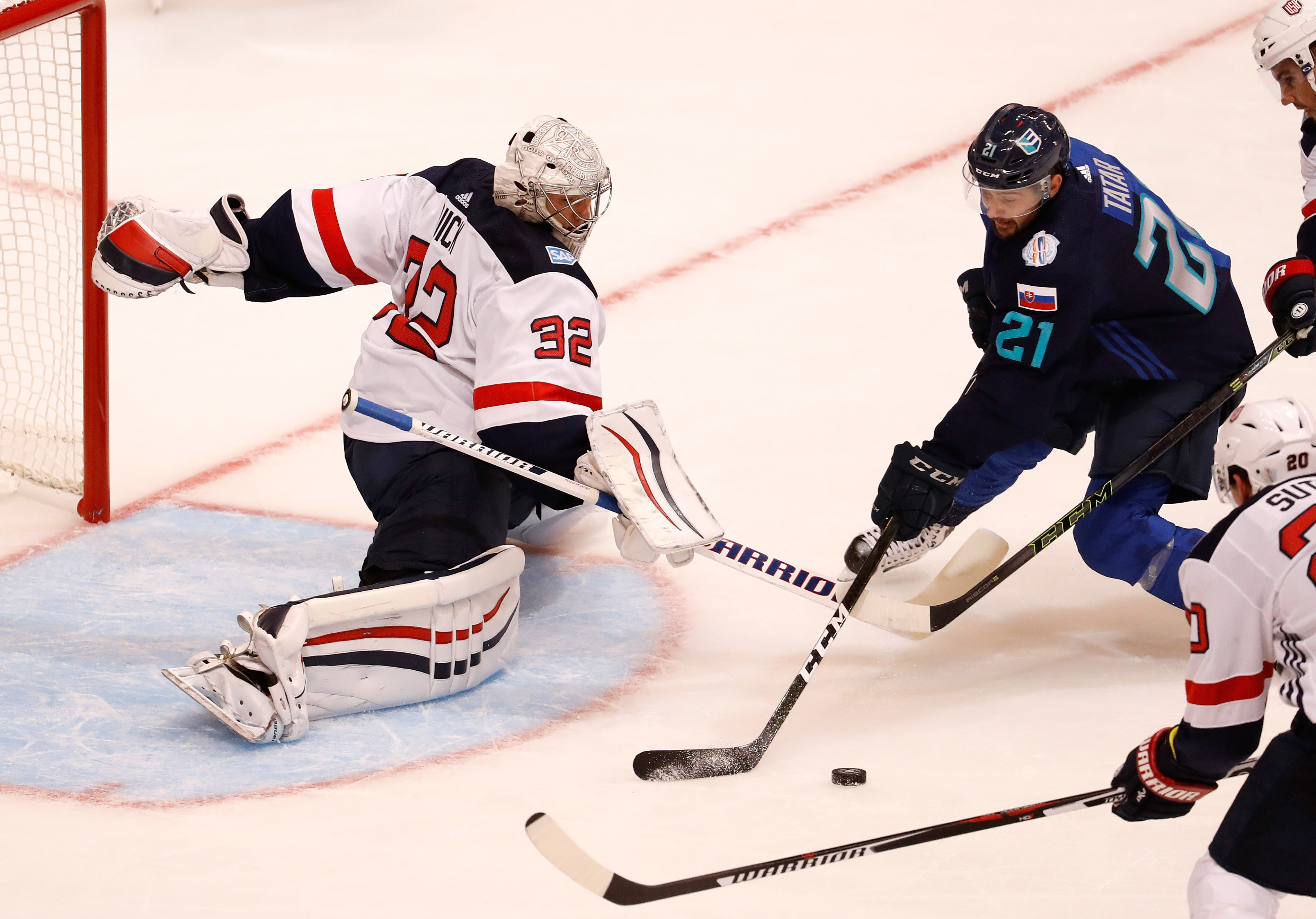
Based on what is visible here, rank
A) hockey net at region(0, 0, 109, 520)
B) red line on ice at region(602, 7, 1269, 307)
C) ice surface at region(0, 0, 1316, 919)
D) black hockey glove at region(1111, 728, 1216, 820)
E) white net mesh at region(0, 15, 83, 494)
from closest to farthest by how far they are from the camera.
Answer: black hockey glove at region(1111, 728, 1216, 820) < ice surface at region(0, 0, 1316, 919) < hockey net at region(0, 0, 109, 520) < white net mesh at region(0, 15, 83, 494) < red line on ice at region(602, 7, 1269, 307)

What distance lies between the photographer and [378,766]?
264 centimetres

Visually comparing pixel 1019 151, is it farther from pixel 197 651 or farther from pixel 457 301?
pixel 197 651

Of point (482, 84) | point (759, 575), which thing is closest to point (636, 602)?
point (759, 575)

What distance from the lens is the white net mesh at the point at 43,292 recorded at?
12.7ft

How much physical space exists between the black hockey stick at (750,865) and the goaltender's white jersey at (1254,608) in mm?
115

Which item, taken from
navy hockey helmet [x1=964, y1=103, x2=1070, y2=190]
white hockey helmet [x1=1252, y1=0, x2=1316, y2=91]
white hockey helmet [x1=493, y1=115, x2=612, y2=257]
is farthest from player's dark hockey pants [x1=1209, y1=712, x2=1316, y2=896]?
white hockey helmet [x1=1252, y1=0, x2=1316, y2=91]

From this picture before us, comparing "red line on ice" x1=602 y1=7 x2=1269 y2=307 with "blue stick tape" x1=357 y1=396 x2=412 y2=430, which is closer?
"blue stick tape" x1=357 y1=396 x2=412 y2=430

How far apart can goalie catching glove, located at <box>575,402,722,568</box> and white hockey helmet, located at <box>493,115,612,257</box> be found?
0.43 m

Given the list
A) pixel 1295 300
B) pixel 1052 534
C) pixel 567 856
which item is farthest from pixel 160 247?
pixel 1295 300

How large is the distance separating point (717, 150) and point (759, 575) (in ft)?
11.5

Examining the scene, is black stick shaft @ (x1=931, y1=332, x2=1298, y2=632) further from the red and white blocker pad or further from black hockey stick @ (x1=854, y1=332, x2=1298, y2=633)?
the red and white blocker pad

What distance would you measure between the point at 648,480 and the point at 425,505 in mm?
471

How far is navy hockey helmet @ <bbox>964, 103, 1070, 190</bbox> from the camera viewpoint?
9.32 feet

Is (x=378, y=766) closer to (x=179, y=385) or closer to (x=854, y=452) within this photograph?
(x=854, y=452)
